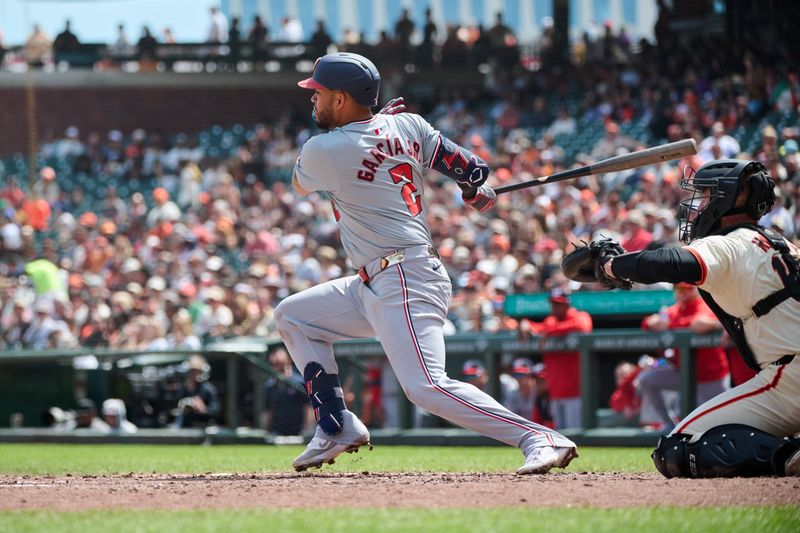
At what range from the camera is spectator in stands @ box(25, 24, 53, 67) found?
25984mm

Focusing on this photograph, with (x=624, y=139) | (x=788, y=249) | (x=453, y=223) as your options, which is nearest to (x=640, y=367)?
(x=788, y=249)

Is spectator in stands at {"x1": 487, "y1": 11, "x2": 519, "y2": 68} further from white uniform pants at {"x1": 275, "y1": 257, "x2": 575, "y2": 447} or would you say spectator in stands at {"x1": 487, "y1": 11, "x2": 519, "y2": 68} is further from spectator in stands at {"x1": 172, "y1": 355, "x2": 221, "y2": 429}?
white uniform pants at {"x1": 275, "y1": 257, "x2": 575, "y2": 447}

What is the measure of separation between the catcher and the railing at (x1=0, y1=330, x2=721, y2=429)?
12.2ft

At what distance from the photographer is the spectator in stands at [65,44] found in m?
25.9

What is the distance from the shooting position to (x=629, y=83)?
17.7m

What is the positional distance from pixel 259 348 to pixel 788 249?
6.59 meters

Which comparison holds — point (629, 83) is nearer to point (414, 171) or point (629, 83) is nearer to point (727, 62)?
point (727, 62)

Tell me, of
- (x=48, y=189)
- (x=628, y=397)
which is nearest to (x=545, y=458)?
(x=628, y=397)

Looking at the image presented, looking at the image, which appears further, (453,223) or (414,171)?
(453,223)

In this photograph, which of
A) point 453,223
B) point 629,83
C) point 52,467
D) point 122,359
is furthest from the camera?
point 629,83

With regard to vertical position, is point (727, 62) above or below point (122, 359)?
above

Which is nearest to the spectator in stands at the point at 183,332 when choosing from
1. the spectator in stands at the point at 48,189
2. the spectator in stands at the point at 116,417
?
the spectator in stands at the point at 116,417

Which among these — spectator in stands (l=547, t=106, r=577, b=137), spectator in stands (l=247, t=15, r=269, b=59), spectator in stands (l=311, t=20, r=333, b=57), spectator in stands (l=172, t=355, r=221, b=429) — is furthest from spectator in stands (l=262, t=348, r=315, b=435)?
spectator in stands (l=247, t=15, r=269, b=59)

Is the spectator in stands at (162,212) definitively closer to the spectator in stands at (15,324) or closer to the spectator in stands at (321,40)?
the spectator in stands at (15,324)
